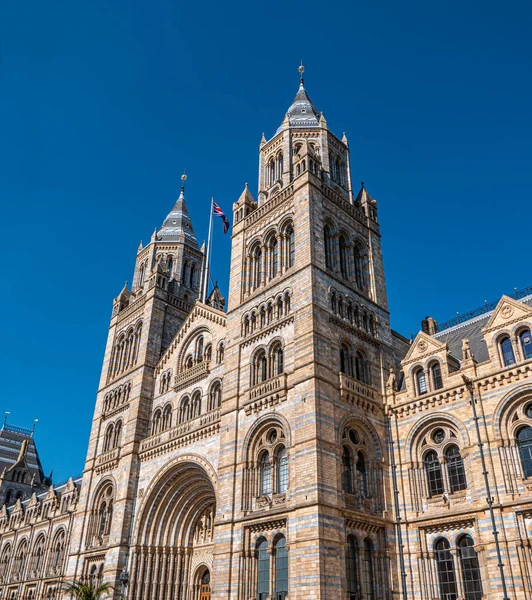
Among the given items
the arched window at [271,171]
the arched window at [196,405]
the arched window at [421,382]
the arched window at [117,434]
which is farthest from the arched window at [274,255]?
the arched window at [117,434]

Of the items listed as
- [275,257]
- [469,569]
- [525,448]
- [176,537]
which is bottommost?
[469,569]

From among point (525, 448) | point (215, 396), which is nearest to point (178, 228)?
point (215, 396)

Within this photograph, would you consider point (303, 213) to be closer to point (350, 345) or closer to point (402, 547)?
point (350, 345)

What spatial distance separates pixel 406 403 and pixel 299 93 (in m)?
27.4

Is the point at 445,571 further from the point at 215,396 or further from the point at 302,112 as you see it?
the point at 302,112

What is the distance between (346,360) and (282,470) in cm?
704

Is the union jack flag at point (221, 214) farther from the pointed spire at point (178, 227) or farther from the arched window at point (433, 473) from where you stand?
the arched window at point (433, 473)

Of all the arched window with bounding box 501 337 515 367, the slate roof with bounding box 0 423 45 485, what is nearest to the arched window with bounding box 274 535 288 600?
the arched window with bounding box 501 337 515 367

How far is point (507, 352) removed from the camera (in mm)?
28984

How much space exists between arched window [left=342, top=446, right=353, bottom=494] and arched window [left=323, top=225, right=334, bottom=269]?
35.0 feet

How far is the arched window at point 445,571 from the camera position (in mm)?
26514

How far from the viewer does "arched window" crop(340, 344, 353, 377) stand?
32.0 metres

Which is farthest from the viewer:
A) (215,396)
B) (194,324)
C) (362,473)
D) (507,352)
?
(194,324)

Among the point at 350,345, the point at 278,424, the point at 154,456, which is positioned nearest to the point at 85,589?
the point at 154,456
